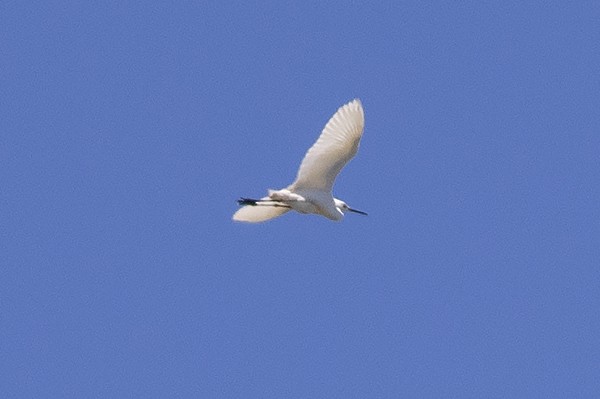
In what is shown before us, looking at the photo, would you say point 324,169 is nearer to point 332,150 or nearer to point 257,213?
point 332,150

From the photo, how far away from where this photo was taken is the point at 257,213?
33219 millimetres

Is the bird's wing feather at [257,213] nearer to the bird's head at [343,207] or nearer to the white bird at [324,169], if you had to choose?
the white bird at [324,169]

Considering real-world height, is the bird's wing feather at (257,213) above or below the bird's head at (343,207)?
below

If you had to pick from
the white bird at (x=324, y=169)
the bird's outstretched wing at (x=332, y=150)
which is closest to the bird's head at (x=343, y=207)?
the white bird at (x=324, y=169)

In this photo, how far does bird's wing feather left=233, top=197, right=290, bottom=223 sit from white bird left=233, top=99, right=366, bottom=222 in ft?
1.23

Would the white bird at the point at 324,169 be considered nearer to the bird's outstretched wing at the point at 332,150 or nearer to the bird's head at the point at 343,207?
the bird's outstretched wing at the point at 332,150

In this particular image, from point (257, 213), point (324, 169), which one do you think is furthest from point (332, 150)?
point (257, 213)

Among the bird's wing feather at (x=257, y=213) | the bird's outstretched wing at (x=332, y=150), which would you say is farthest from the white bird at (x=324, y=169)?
the bird's wing feather at (x=257, y=213)

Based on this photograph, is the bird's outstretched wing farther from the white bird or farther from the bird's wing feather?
the bird's wing feather

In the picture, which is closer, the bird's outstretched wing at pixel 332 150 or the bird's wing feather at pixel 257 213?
the bird's outstretched wing at pixel 332 150

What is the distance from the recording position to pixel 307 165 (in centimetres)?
3131

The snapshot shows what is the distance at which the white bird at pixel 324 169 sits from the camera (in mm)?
30578

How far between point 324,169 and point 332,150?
1.77 ft

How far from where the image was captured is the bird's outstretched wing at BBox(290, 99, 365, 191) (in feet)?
100
